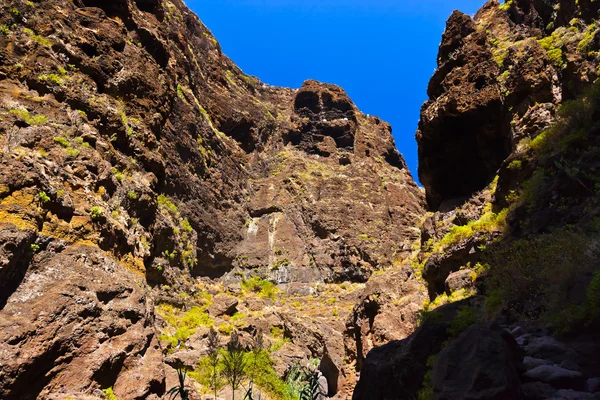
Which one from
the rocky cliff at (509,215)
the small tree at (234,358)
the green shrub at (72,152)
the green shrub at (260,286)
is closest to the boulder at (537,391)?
the rocky cliff at (509,215)

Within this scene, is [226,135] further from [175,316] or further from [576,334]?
[576,334]

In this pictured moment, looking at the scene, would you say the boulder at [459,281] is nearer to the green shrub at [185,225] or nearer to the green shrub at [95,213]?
the green shrub at [95,213]

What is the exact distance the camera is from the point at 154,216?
23.3 m

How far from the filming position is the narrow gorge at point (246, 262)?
26.9ft

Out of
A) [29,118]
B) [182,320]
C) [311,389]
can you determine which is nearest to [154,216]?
[182,320]

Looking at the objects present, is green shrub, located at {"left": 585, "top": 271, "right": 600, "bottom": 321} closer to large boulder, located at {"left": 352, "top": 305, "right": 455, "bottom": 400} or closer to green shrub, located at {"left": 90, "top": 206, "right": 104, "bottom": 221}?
large boulder, located at {"left": 352, "top": 305, "right": 455, "bottom": 400}

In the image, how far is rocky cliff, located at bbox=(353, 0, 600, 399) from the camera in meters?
6.01

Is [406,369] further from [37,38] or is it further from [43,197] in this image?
Answer: [37,38]

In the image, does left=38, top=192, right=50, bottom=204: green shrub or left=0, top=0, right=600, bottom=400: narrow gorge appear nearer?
left=0, top=0, right=600, bottom=400: narrow gorge

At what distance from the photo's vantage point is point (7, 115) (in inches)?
634

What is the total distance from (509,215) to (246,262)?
3309cm

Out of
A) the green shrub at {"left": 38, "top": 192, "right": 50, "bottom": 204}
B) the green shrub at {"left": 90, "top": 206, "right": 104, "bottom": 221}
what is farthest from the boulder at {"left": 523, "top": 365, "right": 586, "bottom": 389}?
the green shrub at {"left": 90, "top": 206, "right": 104, "bottom": 221}

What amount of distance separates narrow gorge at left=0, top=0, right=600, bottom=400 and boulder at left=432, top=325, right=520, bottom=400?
0.03 meters

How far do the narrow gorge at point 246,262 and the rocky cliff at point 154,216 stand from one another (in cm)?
11
